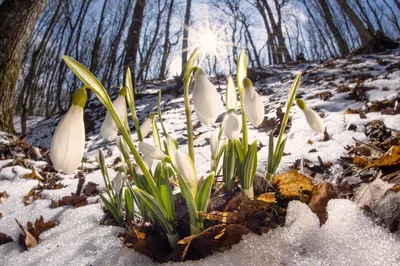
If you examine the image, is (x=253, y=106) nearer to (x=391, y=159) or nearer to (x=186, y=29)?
(x=391, y=159)

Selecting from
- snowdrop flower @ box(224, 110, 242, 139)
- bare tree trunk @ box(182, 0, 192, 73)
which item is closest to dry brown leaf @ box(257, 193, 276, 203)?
snowdrop flower @ box(224, 110, 242, 139)

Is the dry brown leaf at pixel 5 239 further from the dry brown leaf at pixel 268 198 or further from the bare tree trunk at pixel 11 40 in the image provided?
A: the bare tree trunk at pixel 11 40

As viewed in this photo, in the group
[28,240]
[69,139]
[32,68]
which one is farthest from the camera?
[32,68]

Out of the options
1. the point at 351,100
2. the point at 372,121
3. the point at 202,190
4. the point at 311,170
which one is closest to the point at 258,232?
the point at 202,190

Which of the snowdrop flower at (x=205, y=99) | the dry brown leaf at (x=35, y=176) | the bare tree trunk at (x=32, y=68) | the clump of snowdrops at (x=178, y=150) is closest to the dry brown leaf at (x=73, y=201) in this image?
the clump of snowdrops at (x=178, y=150)

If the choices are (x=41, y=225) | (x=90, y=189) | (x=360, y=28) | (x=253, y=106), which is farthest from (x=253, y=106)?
(x=360, y=28)

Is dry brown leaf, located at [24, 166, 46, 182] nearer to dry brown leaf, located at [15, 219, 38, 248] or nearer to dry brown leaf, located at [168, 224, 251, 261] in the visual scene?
dry brown leaf, located at [15, 219, 38, 248]

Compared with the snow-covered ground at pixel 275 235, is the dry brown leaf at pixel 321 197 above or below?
above

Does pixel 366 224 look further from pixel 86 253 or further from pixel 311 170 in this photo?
pixel 86 253
